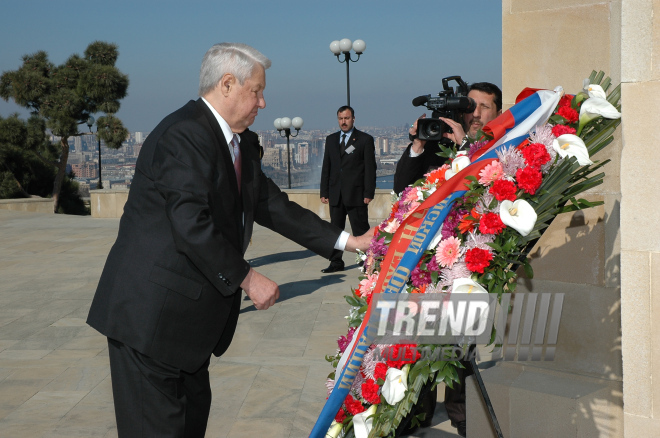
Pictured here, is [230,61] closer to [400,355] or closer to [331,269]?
[400,355]

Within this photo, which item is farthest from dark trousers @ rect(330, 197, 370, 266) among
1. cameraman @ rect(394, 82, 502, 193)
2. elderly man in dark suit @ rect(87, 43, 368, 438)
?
elderly man in dark suit @ rect(87, 43, 368, 438)

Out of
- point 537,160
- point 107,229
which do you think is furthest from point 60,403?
point 107,229

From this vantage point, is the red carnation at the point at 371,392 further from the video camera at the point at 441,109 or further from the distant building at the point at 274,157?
the distant building at the point at 274,157

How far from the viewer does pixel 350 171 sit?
391 inches

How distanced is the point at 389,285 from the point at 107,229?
47.8 ft

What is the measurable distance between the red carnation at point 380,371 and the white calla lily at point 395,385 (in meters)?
0.03

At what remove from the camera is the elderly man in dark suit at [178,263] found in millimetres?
2764

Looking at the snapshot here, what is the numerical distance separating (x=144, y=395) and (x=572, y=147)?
1.89 m

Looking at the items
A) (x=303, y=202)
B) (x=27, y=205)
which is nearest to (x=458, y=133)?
(x=303, y=202)

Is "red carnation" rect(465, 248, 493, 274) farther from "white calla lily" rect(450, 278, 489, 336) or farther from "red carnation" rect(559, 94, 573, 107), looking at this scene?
"red carnation" rect(559, 94, 573, 107)

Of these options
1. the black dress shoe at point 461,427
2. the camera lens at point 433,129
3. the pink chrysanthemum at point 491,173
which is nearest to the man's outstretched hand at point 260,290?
the pink chrysanthemum at point 491,173

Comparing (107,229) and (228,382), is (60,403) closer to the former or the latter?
(228,382)

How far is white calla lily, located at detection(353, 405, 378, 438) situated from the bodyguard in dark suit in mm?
7149

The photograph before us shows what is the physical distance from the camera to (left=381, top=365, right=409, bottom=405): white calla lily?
2506 mm
